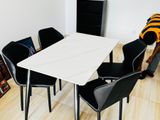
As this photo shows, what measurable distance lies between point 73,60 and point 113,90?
55 centimetres

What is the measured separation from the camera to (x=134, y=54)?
1929mm

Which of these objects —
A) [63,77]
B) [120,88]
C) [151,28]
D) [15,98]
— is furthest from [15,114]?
[151,28]

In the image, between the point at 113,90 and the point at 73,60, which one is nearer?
the point at 113,90

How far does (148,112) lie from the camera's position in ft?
6.88

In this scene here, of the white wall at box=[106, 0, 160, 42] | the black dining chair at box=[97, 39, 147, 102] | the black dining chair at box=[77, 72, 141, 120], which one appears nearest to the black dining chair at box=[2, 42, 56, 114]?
the black dining chair at box=[77, 72, 141, 120]

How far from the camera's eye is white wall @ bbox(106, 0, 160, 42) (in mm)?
3482

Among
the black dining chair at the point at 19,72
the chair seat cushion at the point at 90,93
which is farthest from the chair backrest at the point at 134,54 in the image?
the black dining chair at the point at 19,72

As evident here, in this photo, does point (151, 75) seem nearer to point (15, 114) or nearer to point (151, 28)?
point (151, 28)

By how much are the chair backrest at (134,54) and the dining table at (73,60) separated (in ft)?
0.70

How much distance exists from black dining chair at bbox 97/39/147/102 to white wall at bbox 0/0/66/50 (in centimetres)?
160

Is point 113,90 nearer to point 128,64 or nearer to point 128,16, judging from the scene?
point 128,64

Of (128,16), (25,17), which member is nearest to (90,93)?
(25,17)

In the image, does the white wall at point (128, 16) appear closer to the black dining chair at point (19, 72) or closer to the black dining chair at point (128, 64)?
the black dining chair at point (128, 64)

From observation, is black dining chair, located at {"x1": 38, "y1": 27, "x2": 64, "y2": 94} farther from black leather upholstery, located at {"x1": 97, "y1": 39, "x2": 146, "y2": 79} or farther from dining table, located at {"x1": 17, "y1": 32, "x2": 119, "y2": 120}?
black leather upholstery, located at {"x1": 97, "y1": 39, "x2": 146, "y2": 79}
